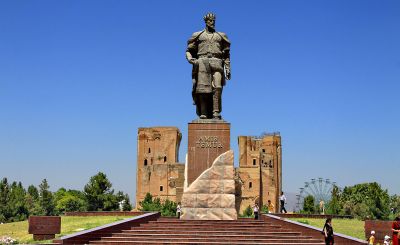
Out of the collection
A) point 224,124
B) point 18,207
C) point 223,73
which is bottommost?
point 18,207

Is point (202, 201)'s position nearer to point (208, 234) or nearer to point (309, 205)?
point (208, 234)

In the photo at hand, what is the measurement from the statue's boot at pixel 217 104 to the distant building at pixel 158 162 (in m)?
58.5

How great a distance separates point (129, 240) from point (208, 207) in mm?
3108

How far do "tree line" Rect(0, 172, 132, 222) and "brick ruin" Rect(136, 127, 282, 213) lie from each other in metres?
9.81

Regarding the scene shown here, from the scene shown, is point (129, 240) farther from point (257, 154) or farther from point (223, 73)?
point (257, 154)

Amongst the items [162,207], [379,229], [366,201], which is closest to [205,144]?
[379,229]

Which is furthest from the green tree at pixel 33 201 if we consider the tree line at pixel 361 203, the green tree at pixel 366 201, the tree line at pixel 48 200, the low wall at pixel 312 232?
the low wall at pixel 312 232

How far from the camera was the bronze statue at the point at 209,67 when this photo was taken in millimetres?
16859

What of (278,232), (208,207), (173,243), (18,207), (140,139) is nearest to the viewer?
(173,243)

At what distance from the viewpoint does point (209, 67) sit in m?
16.9

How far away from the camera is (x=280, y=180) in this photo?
76.2 m

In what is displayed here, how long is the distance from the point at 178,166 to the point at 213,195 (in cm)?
6116

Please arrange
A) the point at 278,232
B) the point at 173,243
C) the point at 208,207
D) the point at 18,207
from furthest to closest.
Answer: the point at 18,207 < the point at 208,207 < the point at 278,232 < the point at 173,243

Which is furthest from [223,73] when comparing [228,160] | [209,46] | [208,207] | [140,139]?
[140,139]
